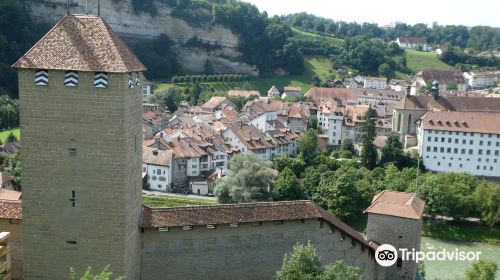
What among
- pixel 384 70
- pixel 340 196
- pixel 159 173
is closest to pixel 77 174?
pixel 340 196

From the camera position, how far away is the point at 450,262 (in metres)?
45.5

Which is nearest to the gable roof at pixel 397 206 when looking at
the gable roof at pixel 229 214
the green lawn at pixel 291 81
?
the gable roof at pixel 229 214

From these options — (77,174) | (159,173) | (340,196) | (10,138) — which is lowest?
(159,173)

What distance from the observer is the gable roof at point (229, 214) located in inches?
862

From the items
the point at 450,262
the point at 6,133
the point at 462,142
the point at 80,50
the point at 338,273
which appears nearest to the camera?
the point at 338,273

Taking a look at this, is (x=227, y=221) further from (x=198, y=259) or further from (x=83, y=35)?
(x=83, y=35)

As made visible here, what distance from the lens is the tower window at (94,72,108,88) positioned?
61.4 feet

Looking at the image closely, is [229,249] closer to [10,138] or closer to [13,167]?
[13,167]

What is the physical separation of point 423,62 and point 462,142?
102117 millimetres

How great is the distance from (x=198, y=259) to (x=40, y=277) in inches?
225

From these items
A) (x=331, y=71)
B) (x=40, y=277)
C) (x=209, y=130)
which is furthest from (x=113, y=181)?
(x=331, y=71)

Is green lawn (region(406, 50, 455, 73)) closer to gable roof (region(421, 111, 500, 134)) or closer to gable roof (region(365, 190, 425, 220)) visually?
gable roof (region(421, 111, 500, 134))

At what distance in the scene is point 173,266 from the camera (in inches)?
874

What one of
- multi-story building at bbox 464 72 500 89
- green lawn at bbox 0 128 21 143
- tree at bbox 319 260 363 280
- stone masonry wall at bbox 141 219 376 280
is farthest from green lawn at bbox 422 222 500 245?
multi-story building at bbox 464 72 500 89
